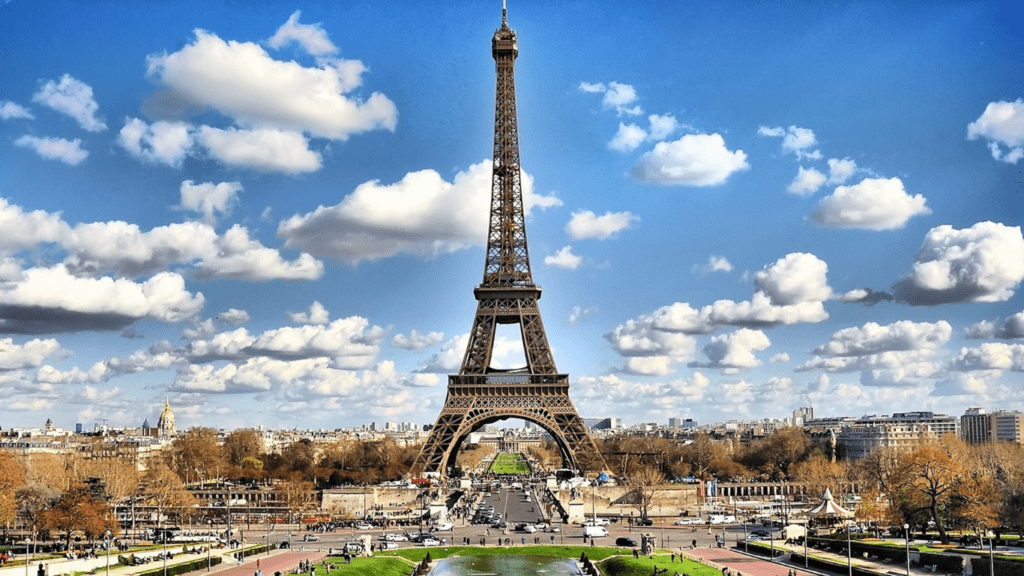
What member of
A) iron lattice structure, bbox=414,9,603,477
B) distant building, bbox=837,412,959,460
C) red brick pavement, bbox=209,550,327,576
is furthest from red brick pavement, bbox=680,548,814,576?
distant building, bbox=837,412,959,460

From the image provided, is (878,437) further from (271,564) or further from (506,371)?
(271,564)

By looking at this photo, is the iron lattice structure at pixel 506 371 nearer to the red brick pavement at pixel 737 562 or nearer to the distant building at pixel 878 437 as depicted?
the red brick pavement at pixel 737 562

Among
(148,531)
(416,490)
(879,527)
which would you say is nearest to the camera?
(879,527)

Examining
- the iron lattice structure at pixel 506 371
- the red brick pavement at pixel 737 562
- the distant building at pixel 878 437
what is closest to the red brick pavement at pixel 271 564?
the red brick pavement at pixel 737 562

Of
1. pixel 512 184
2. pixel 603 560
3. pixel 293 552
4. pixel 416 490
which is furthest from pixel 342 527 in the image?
pixel 512 184

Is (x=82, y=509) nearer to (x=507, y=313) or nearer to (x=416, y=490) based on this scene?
(x=416, y=490)

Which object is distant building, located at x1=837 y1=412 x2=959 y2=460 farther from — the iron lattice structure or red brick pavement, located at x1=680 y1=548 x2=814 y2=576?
red brick pavement, located at x1=680 y1=548 x2=814 y2=576

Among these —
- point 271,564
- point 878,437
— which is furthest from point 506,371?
point 878,437
